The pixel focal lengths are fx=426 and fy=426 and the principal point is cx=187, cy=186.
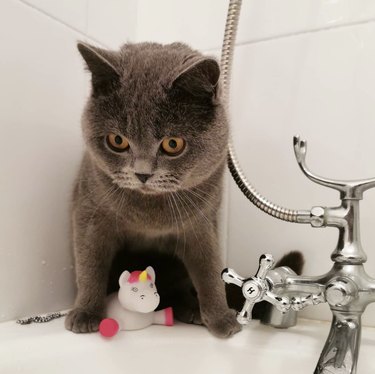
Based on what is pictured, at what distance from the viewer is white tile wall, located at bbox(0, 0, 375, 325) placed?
2.88 ft

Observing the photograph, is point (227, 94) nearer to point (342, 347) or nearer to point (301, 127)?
point (301, 127)

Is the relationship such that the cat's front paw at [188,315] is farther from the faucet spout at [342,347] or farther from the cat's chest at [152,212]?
the faucet spout at [342,347]

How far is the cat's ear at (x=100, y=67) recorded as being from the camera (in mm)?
716

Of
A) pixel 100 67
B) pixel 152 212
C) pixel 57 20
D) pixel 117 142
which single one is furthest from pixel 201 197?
pixel 57 20

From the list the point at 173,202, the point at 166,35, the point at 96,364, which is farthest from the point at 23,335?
the point at 166,35

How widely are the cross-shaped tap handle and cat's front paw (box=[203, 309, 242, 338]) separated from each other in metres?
0.17

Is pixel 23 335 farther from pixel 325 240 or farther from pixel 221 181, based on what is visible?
pixel 325 240

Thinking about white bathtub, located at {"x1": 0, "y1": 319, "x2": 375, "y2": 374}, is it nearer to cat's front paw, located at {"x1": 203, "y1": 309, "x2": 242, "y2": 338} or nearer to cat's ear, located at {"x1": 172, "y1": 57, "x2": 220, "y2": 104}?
cat's front paw, located at {"x1": 203, "y1": 309, "x2": 242, "y2": 338}

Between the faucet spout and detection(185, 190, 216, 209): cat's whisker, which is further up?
detection(185, 190, 216, 209): cat's whisker

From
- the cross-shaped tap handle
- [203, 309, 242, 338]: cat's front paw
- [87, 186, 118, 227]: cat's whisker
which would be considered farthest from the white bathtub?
[87, 186, 118, 227]: cat's whisker

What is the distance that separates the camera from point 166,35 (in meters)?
1.20

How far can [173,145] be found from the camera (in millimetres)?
726

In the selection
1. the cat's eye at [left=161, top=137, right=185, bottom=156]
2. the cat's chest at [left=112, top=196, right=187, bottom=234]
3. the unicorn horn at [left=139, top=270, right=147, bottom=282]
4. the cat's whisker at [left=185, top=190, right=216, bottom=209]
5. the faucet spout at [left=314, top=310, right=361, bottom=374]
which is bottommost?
the faucet spout at [left=314, top=310, right=361, bottom=374]

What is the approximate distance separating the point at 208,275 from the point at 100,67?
462 mm
